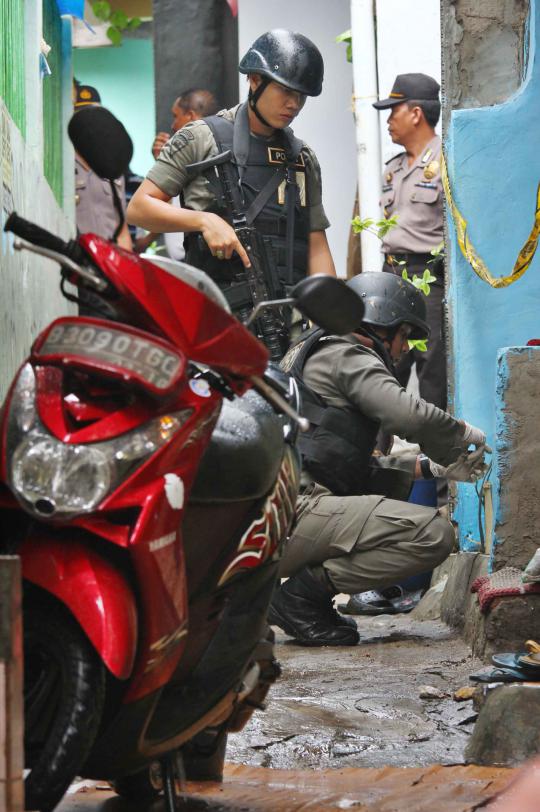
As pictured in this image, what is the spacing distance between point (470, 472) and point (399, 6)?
224 inches

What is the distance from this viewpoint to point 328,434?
5668mm

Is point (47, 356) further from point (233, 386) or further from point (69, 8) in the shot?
point (69, 8)

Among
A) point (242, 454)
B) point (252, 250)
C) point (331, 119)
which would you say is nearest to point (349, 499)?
point (252, 250)

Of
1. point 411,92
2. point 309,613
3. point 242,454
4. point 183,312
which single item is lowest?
point 309,613

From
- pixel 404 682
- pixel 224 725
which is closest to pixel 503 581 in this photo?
pixel 404 682

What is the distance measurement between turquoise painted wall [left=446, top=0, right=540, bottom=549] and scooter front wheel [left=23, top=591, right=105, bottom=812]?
4241mm

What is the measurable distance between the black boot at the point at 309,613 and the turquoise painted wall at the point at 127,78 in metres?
10.3

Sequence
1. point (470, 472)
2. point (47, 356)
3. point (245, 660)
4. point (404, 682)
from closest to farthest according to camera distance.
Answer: point (47, 356)
point (245, 660)
point (404, 682)
point (470, 472)

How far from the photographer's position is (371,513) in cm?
564

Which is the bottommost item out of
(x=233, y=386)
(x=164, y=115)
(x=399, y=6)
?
(x=233, y=386)

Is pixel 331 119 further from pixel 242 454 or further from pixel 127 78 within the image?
pixel 242 454

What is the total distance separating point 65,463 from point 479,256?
4.38 metres

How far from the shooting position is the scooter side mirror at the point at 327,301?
244 centimetres

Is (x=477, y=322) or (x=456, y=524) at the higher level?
(x=477, y=322)
